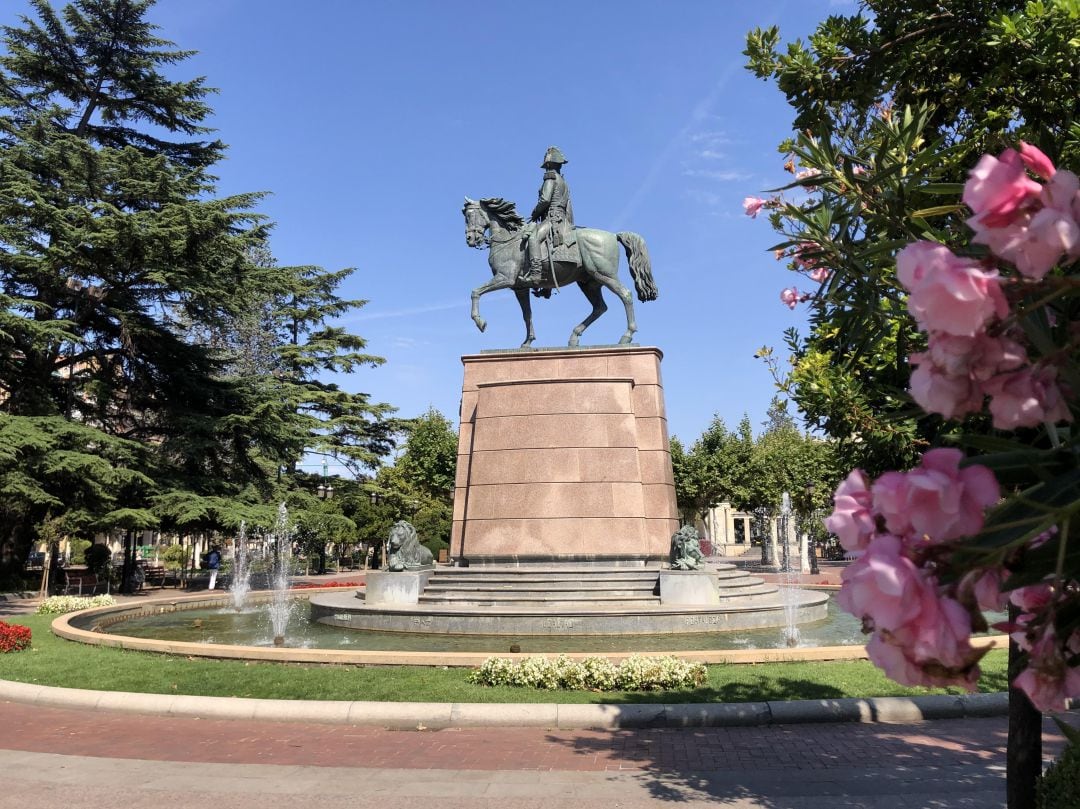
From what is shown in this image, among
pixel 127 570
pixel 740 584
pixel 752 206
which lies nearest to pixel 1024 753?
pixel 752 206

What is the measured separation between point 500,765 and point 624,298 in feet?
45.9

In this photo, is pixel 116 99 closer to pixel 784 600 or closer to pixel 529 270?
pixel 529 270

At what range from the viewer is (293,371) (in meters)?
43.7

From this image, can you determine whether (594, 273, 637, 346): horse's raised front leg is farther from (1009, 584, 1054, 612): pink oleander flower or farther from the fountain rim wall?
(1009, 584, 1054, 612): pink oleander flower

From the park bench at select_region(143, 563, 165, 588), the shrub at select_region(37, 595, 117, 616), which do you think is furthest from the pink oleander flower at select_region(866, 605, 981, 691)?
the park bench at select_region(143, 563, 165, 588)


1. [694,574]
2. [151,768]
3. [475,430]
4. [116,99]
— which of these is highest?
[116,99]

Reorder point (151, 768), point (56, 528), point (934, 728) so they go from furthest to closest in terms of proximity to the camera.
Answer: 1. point (56, 528)
2. point (934, 728)
3. point (151, 768)

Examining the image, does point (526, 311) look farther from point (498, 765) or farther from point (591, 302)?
point (498, 765)

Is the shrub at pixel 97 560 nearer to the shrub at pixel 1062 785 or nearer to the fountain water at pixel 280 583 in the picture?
the fountain water at pixel 280 583

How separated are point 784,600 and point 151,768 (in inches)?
517

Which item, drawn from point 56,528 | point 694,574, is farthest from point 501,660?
point 56,528

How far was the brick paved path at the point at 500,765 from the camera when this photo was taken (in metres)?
6.00

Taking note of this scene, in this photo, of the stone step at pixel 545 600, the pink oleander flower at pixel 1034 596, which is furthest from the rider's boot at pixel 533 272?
the pink oleander flower at pixel 1034 596

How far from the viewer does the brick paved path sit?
236 inches
